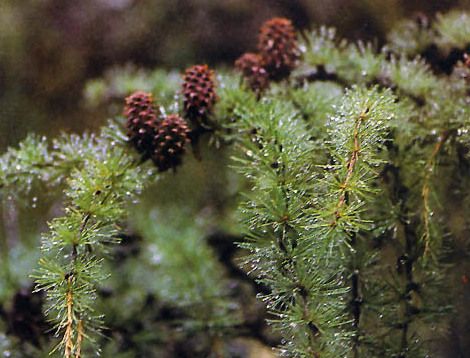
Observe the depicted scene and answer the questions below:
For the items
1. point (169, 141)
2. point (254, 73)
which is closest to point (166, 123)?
point (169, 141)

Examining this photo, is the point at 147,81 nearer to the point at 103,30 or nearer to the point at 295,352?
the point at 295,352

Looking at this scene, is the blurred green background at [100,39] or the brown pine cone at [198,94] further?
the blurred green background at [100,39]

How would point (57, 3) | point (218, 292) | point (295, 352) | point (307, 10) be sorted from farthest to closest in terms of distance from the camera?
point (57, 3)
point (307, 10)
point (218, 292)
point (295, 352)

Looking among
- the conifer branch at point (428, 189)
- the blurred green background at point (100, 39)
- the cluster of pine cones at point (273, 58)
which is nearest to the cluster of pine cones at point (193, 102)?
the cluster of pine cones at point (273, 58)

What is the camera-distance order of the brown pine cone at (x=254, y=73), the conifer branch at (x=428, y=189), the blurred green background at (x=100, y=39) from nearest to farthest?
the conifer branch at (x=428, y=189) → the brown pine cone at (x=254, y=73) → the blurred green background at (x=100, y=39)

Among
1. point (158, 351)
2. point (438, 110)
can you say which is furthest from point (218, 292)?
point (438, 110)

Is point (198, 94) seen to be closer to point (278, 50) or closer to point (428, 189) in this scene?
point (278, 50)

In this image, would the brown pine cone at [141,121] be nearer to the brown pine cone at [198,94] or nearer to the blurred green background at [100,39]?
the brown pine cone at [198,94]
